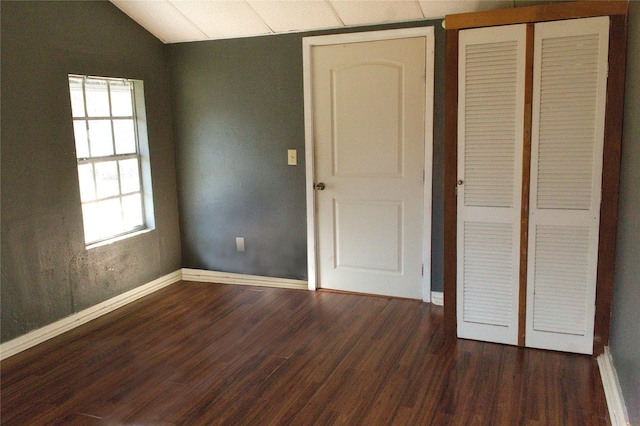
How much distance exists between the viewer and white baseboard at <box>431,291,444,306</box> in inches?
148

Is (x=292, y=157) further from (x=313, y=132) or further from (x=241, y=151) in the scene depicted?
(x=241, y=151)

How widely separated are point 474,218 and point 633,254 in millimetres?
876

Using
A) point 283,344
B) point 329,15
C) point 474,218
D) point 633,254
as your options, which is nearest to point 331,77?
point 329,15

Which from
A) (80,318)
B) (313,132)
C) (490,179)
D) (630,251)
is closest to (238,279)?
(80,318)

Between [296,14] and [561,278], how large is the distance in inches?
94.7

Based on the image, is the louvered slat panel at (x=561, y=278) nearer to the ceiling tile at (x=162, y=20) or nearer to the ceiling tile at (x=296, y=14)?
the ceiling tile at (x=296, y=14)

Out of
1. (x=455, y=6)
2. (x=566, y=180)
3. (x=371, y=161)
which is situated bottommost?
(x=566, y=180)

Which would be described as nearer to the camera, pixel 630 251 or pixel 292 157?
pixel 630 251

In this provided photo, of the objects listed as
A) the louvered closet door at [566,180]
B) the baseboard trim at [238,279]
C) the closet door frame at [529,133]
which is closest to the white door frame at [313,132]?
the baseboard trim at [238,279]

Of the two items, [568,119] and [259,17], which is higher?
[259,17]

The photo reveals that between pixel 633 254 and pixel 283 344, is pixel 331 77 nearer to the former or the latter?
pixel 283 344

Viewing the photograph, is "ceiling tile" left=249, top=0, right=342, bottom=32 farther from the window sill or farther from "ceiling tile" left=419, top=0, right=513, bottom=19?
the window sill

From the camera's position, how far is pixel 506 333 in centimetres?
307

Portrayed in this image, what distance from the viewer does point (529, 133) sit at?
9.39 feet
